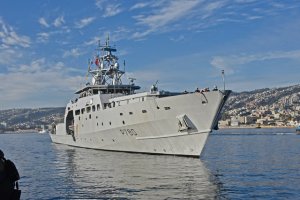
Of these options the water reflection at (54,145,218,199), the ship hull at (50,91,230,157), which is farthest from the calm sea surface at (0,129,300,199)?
the ship hull at (50,91,230,157)

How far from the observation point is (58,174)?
27.7 m

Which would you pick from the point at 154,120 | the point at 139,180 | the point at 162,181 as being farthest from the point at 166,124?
the point at 162,181

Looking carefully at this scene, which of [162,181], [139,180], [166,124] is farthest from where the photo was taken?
[166,124]

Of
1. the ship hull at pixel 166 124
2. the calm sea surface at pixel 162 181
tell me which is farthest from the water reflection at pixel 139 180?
the ship hull at pixel 166 124

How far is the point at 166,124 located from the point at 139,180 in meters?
12.9

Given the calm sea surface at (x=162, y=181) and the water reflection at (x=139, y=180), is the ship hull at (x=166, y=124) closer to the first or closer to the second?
the water reflection at (x=139, y=180)

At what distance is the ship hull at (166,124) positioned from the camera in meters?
34.1

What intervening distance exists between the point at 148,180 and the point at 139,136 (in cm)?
1522

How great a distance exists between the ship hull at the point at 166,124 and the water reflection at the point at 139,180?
1.97m

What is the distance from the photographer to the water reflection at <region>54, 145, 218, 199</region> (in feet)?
62.0

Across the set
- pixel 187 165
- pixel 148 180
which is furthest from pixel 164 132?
pixel 148 180

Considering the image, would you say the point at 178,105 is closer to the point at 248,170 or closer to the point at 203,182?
the point at 248,170

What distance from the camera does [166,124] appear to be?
117 ft

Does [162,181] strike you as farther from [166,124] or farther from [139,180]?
[166,124]
